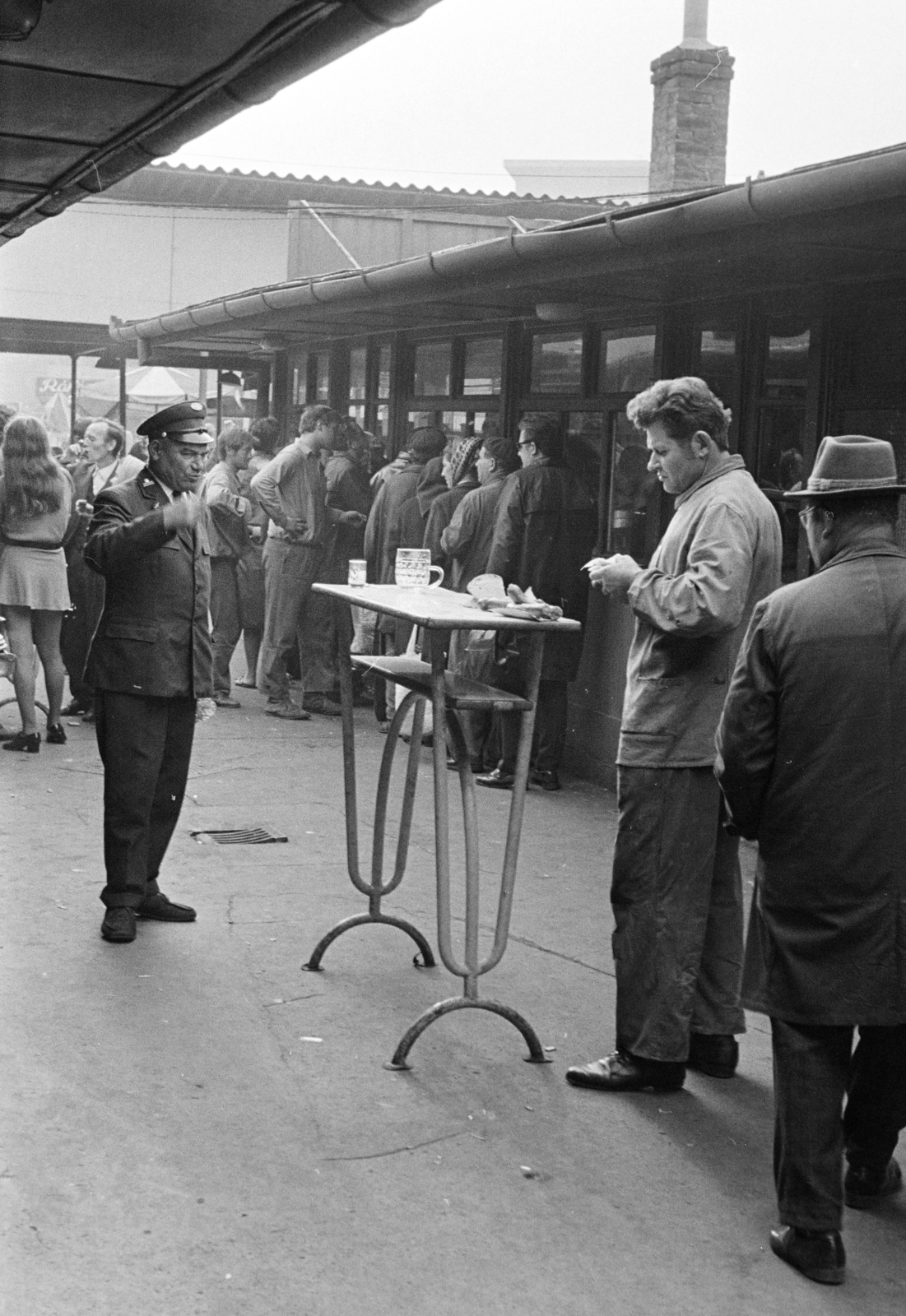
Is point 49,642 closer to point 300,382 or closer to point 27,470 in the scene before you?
point 27,470

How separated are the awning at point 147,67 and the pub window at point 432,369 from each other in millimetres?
7109

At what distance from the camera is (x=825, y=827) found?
146 inches

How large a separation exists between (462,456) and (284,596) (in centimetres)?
177

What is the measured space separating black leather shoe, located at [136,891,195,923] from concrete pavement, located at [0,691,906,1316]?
0.21 feet

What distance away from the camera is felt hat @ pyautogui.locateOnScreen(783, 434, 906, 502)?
3.84 m

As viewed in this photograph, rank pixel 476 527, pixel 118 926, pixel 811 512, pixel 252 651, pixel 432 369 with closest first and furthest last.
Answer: pixel 811 512
pixel 118 926
pixel 476 527
pixel 432 369
pixel 252 651

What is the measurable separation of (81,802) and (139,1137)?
434 centimetres

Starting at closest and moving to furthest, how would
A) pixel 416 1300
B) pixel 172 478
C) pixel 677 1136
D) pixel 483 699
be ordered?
pixel 416 1300 → pixel 677 1136 → pixel 483 699 → pixel 172 478

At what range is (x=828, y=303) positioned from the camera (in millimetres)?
8102

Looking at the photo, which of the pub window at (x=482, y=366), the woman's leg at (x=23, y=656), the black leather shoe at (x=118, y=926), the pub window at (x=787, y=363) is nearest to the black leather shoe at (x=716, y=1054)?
the black leather shoe at (x=118, y=926)

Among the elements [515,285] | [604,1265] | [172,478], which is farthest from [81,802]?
[604,1265]

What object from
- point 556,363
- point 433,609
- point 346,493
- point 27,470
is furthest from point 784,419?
point 346,493

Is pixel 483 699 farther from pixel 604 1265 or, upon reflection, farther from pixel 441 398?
pixel 441 398

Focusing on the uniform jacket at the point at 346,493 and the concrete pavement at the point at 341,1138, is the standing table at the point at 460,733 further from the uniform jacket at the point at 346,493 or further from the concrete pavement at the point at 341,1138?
the uniform jacket at the point at 346,493
